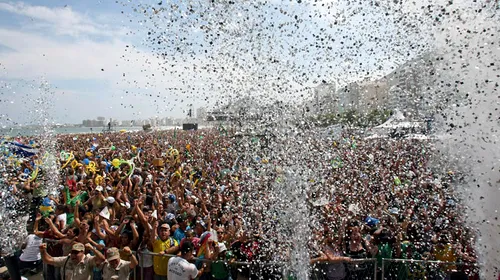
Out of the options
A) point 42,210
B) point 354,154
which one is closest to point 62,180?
point 42,210

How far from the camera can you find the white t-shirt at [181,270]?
487cm

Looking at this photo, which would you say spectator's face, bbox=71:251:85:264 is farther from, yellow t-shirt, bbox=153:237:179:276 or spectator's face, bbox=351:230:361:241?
spectator's face, bbox=351:230:361:241

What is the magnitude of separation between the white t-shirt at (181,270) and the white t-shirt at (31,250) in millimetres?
2837

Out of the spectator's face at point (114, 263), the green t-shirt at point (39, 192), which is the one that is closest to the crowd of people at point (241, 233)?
the spectator's face at point (114, 263)

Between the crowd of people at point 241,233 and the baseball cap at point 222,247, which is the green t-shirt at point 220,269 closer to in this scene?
the crowd of people at point 241,233

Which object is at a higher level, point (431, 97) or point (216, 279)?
point (431, 97)

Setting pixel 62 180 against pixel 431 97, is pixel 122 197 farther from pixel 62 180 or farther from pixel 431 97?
pixel 431 97

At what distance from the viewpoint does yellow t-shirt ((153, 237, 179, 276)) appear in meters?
5.32

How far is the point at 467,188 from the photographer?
15.5 ft

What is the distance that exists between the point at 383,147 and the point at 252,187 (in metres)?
8.21

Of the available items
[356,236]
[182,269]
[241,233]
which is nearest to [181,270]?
[182,269]

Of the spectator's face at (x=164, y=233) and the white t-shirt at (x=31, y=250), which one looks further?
the white t-shirt at (x=31, y=250)

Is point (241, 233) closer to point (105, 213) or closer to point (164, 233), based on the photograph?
point (164, 233)

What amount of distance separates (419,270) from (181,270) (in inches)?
130
